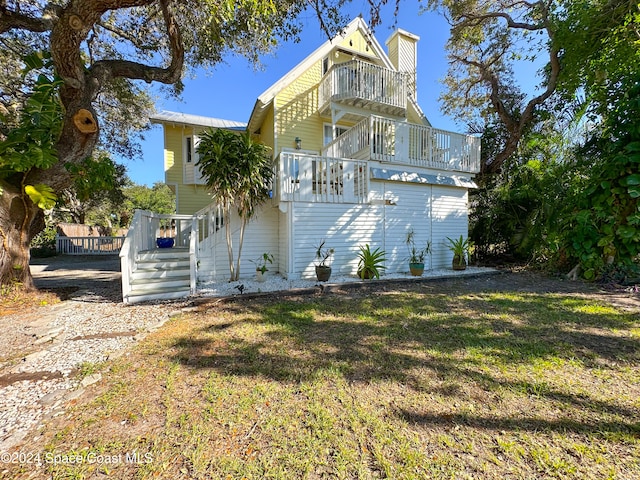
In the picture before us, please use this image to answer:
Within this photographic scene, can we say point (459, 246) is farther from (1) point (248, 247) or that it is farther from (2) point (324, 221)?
(1) point (248, 247)

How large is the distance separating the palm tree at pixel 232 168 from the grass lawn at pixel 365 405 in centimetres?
310

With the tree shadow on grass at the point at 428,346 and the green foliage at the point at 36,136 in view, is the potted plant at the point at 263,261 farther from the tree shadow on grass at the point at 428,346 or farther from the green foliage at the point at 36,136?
the green foliage at the point at 36,136

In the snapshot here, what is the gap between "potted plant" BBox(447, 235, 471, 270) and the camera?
314 inches

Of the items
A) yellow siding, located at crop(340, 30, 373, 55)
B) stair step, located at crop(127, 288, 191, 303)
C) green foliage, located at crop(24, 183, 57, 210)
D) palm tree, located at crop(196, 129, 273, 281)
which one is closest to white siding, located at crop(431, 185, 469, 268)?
palm tree, located at crop(196, 129, 273, 281)

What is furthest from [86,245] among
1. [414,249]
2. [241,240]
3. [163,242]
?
[414,249]

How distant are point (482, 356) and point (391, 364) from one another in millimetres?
1008

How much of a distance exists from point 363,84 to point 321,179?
15.3 feet

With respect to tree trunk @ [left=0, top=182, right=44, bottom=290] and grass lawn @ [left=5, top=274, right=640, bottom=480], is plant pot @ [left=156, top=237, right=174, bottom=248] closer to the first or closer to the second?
tree trunk @ [left=0, top=182, right=44, bottom=290]

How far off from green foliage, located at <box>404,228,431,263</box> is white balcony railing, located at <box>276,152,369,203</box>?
1848 mm

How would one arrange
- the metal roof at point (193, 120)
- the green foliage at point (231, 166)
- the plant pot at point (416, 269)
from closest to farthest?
the green foliage at point (231, 166)
the plant pot at point (416, 269)
the metal roof at point (193, 120)

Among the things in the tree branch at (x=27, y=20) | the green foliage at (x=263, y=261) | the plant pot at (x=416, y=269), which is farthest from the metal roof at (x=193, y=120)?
the plant pot at (x=416, y=269)

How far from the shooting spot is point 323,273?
6250mm

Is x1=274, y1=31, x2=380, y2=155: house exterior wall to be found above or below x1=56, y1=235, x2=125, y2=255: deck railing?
above

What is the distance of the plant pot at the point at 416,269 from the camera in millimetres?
7121
